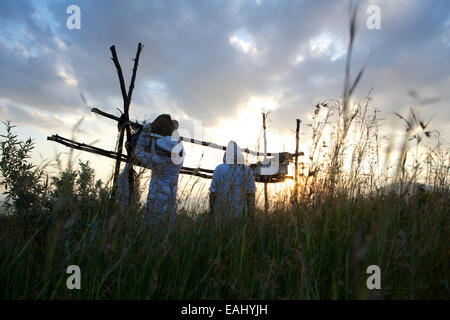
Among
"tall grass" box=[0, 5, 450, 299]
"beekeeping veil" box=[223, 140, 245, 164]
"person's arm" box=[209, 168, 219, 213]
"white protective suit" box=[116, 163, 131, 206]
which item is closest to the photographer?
"tall grass" box=[0, 5, 450, 299]

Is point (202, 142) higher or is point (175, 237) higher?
point (202, 142)

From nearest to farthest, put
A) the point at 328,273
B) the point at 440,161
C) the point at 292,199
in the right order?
1. the point at 328,273
2. the point at 292,199
3. the point at 440,161

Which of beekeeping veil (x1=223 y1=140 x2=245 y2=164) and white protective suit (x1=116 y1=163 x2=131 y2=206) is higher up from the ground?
beekeeping veil (x1=223 y1=140 x2=245 y2=164)

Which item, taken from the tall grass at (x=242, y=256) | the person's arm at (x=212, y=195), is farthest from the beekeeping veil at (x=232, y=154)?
the tall grass at (x=242, y=256)

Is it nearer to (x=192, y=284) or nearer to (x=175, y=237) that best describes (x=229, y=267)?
(x=192, y=284)

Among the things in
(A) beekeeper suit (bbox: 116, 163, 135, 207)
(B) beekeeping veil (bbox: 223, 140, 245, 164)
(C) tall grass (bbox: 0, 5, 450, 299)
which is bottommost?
(C) tall grass (bbox: 0, 5, 450, 299)

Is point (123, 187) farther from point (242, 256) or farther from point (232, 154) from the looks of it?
point (232, 154)

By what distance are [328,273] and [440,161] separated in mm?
2420

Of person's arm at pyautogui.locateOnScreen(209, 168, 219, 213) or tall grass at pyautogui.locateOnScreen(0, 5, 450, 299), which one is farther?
person's arm at pyautogui.locateOnScreen(209, 168, 219, 213)

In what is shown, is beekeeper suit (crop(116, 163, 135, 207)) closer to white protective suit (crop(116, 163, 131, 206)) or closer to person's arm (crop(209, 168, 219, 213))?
white protective suit (crop(116, 163, 131, 206))

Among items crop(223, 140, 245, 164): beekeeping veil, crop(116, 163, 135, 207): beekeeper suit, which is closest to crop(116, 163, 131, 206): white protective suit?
crop(116, 163, 135, 207): beekeeper suit

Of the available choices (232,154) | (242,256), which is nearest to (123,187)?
(242,256)
